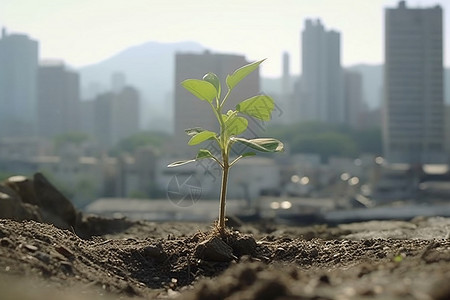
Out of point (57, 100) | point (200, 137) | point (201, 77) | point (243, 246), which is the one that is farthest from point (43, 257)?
point (57, 100)

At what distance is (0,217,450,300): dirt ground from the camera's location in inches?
86.3

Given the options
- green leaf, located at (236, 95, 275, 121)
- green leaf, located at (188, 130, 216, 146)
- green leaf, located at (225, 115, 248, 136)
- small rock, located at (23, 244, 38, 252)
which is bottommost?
small rock, located at (23, 244, 38, 252)

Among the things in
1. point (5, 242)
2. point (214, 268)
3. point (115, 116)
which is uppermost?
point (115, 116)

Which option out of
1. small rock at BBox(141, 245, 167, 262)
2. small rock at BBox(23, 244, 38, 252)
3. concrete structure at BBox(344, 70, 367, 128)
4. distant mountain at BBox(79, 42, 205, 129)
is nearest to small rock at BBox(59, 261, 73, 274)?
small rock at BBox(23, 244, 38, 252)

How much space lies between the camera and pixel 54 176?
157 ft

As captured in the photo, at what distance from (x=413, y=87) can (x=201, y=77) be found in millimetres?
53226

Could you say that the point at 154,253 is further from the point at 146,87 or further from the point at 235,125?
the point at 146,87

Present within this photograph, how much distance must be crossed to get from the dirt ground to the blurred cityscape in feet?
61.0

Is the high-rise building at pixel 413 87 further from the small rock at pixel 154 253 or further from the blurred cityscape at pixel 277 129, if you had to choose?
the small rock at pixel 154 253

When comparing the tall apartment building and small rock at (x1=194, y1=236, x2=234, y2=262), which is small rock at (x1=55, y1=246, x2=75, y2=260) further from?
the tall apartment building

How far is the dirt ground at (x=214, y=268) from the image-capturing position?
2191 millimetres

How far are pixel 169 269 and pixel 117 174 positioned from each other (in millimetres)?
42985

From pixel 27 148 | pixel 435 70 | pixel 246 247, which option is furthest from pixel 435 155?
pixel 246 247

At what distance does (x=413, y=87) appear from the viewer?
64.0m
